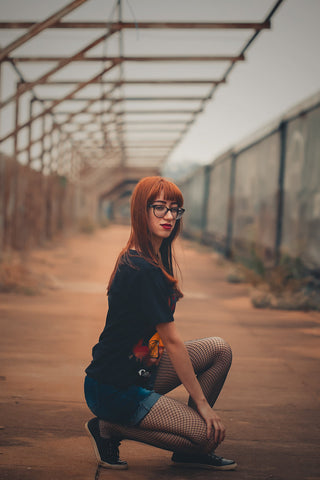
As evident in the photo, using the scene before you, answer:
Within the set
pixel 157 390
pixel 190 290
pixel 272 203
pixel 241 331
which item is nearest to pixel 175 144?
pixel 272 203

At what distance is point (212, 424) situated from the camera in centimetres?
232

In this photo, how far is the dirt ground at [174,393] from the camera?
2522 millimetres

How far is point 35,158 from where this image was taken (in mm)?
14188

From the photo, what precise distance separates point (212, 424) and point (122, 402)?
411 millimetres

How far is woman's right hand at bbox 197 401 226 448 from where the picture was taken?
2.31 m

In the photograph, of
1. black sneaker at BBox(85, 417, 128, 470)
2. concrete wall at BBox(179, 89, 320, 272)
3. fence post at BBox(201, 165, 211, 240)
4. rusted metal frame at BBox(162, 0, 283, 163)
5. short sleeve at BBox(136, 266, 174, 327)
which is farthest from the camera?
fence post at BBox(201, 165, 211, 240)

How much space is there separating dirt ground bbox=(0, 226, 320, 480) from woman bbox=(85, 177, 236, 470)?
7.4 inches

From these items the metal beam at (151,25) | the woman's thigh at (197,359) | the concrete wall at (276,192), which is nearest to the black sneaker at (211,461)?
the woman's thigh at (197,359)

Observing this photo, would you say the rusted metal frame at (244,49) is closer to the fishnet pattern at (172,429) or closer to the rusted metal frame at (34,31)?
the rusted metal frame at (34,31)

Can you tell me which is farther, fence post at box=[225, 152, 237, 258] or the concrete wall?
fence post at box=[225, 152, 237, 258]

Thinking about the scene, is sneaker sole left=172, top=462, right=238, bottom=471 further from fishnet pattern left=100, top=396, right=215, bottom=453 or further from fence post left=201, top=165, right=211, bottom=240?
fence post left=201, top=165, right=211, bottom=240

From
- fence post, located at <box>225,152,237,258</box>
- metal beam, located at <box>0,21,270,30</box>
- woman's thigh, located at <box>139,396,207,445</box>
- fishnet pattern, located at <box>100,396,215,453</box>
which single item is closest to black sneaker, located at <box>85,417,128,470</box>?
fishnet pattern, located at <box>100,396,215,453</box>

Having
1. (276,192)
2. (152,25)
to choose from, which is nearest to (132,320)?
(152,25)

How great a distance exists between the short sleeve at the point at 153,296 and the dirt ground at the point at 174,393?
748 millimetres
